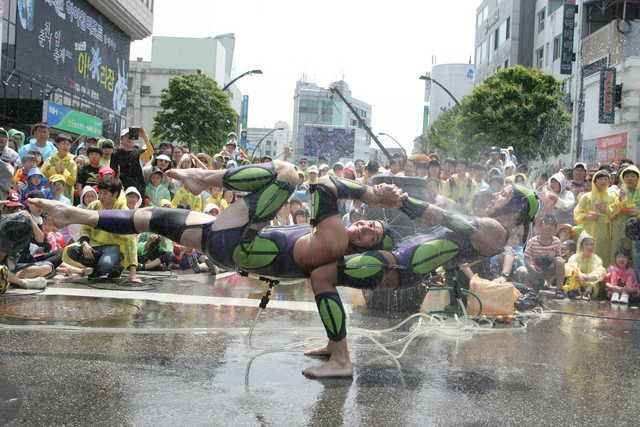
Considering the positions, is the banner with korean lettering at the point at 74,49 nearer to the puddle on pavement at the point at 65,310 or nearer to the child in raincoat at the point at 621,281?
the puddle on pavement at the point at 65,310

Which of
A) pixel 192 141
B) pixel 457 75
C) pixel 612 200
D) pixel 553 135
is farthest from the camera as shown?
pixel 457 75

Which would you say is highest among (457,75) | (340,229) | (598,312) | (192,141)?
(457,75)

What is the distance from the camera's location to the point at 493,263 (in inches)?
344

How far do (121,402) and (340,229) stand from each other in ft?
5.08

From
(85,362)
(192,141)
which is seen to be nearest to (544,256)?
(85,362)

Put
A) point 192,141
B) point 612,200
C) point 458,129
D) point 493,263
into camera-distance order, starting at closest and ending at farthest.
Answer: point 493,263 < point 612,200 < point 458,129 < point 192,141

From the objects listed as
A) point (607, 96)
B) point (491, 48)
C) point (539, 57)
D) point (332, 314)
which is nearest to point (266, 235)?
point (332, 314)

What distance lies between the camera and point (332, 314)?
163 inches

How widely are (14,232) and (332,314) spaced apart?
2784 millimetres

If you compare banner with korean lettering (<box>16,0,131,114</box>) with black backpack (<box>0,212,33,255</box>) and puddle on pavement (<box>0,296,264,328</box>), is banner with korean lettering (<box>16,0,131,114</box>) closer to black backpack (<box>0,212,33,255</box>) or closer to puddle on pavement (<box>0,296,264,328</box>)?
puddle on pavement (<box>0,296,264,328</box>)

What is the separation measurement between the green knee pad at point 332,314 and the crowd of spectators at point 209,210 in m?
3.32

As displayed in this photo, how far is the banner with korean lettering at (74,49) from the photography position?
2962 centimetres

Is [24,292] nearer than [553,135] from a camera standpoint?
Yes

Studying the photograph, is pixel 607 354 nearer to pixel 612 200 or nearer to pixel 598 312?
pixel 598 312
